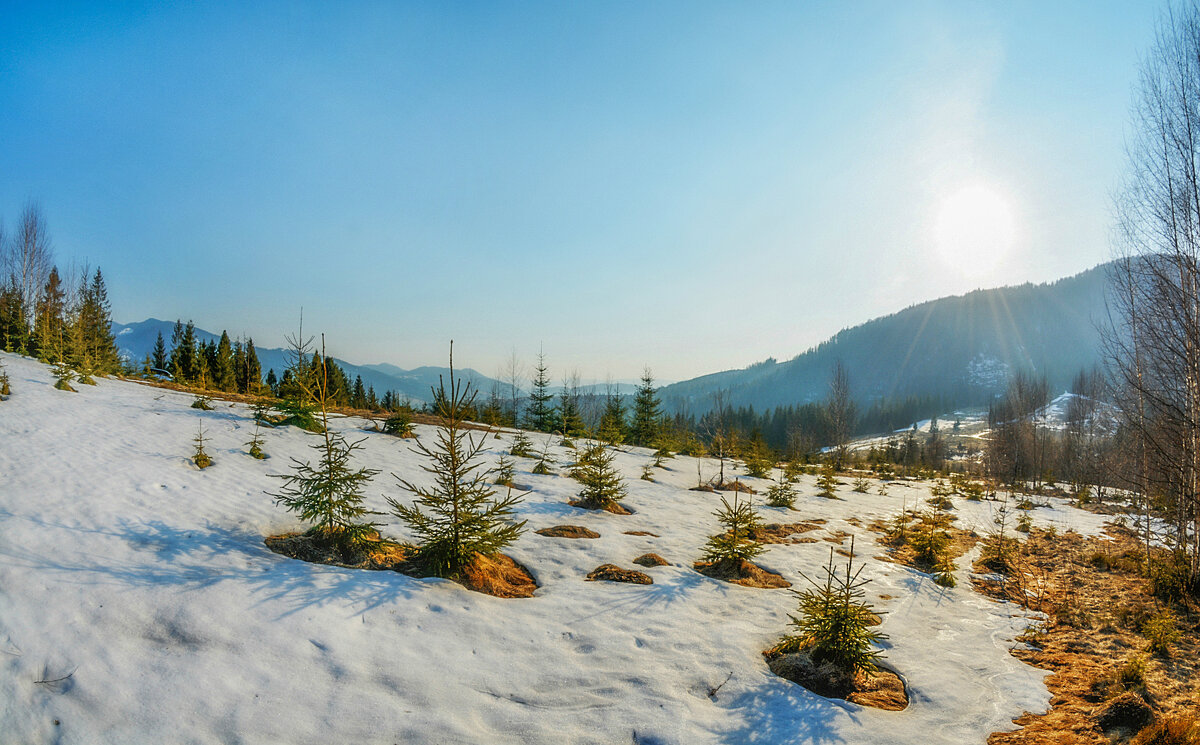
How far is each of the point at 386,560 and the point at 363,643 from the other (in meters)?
1.95

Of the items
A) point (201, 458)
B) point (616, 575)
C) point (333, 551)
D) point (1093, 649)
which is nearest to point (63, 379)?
point (201, 458)

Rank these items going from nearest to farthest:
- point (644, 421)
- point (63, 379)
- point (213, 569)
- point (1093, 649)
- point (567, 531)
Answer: point (213, 569)
point (1093, 649)
point (567, 531)
point (63, 379)
point (644, 421)

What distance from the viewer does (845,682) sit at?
15.0 feet

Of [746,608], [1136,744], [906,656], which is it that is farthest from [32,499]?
[1136,744]

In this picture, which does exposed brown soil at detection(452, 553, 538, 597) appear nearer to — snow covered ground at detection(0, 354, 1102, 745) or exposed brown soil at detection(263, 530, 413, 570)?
snow covered ground at detection(0, 354, 1102, 745)

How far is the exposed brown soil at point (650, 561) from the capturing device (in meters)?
7.56

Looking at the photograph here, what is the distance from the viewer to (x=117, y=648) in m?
3.59

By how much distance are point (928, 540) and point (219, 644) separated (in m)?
12.4

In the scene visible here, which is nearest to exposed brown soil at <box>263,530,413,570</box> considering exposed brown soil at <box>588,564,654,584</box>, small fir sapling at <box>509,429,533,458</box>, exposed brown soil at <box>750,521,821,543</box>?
exposed brown soil at <box>588,564,654,584</box>

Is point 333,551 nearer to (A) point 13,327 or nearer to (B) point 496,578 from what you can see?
(B) point 496,578

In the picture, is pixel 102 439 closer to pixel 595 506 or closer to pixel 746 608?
pixel 595 506

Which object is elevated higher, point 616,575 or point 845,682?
point 616,575

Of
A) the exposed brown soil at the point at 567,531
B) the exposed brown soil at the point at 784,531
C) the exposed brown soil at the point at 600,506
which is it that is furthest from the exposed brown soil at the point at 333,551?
the exposed brown soil at the point at 784,531

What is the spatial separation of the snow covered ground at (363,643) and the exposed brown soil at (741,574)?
283 mm
